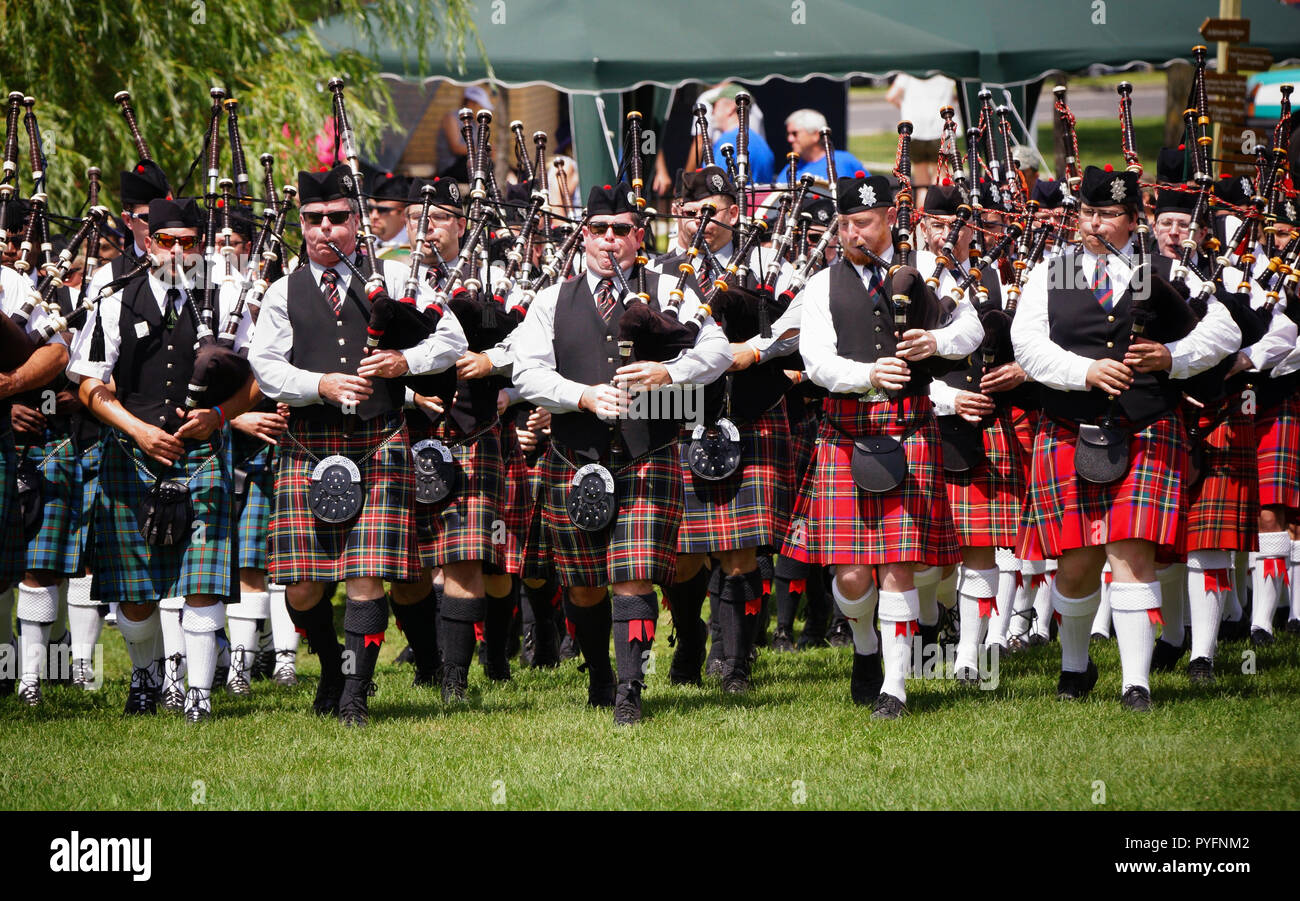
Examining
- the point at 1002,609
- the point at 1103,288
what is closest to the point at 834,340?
the point at 1103,288

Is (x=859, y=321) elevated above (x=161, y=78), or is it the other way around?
(x=161, y=78)

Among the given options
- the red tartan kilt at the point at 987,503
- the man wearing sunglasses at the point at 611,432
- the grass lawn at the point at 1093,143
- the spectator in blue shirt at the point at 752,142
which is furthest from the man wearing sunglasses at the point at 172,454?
the grass lawn at the point at 1093,143

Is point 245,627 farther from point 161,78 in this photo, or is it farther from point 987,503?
point 161,78

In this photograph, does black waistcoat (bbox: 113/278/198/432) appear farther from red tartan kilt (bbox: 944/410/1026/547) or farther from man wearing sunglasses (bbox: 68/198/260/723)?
red tartan kilt (bbox: 944/410/1026/547)

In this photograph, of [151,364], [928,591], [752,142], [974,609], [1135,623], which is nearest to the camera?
[1135,623]

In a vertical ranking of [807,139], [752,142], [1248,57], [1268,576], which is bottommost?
[1268,576]

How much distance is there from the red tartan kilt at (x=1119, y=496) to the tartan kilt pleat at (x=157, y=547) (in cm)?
278

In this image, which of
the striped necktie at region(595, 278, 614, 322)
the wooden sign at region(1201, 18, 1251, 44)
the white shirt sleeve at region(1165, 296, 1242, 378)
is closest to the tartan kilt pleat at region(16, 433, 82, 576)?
the striped necktie at region(595, 278, 614, 322)

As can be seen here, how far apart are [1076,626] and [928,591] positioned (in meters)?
0.80

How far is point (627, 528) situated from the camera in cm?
530

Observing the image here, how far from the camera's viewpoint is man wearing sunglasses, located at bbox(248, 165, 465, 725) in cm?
529

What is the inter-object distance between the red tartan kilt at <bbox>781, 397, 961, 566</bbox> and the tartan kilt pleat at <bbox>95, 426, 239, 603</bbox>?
2019 millimetres

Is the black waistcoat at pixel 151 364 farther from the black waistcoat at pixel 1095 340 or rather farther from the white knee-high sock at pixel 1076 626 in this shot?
the white knee-high sock at pixel 1076 626

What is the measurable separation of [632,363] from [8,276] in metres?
2.28
